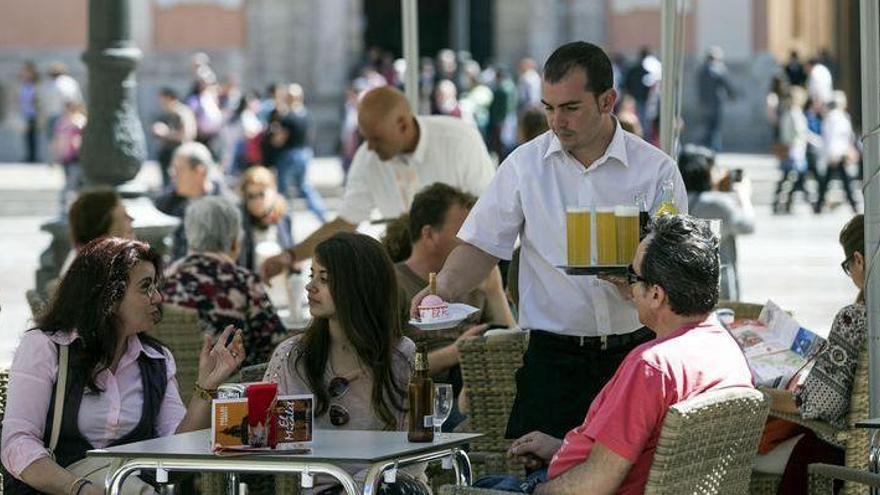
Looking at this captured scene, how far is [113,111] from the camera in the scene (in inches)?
468

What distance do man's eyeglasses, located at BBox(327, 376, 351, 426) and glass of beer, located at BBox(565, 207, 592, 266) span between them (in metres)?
0.71

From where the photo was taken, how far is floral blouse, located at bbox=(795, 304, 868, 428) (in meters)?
5.96

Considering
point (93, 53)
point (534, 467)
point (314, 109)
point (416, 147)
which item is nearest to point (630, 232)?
point (534, 467)

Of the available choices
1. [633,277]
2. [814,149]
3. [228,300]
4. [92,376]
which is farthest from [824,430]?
[814,149]

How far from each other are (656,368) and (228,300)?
3.28 meters

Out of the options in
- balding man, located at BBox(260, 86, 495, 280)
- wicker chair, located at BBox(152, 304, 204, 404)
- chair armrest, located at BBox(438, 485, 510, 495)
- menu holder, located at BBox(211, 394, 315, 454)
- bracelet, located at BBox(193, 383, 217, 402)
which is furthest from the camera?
balding man, located at BBox(260, 86, 495, 280)

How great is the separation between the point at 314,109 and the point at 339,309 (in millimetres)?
31588

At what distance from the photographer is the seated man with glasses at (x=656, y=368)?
464 cm

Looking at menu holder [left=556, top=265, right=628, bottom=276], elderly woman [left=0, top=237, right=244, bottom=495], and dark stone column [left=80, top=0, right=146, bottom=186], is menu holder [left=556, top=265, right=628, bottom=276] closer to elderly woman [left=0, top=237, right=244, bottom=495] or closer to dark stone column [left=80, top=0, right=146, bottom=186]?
elderly woman [left=0, top=237, right=244, bottom=495]

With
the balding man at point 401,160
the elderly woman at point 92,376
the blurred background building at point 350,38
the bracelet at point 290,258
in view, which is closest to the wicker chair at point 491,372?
the elderly woman at point 92,376

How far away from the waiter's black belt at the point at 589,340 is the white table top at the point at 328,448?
0.66 metres

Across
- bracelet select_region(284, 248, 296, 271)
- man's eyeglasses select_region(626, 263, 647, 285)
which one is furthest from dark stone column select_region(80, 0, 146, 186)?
man's eyeglasses select_region(626, 263, 647, 285)

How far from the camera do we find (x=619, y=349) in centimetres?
586

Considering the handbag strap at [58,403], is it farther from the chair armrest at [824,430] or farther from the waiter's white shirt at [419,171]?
the waiter's white shirt at [419,171]
